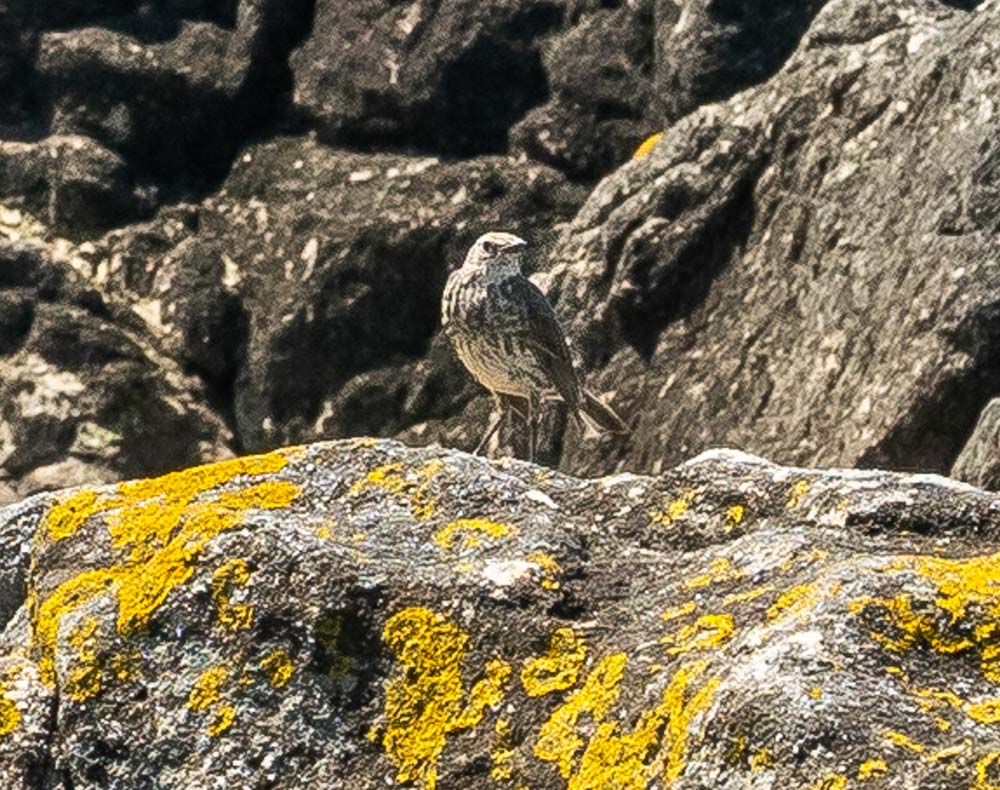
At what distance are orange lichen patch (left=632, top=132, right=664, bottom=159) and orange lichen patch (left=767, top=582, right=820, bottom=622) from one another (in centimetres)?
1135

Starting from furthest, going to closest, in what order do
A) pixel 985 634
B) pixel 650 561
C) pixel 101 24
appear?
pixel 101 24 → pixel 650 561 → pixel 985 634

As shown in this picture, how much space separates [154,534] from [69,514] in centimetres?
44

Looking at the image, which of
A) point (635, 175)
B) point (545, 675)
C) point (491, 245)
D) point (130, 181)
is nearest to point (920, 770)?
point (545, 675)

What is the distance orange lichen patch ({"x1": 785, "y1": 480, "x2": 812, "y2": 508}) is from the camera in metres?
7.77

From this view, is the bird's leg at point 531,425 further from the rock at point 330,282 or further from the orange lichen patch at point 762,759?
the orange lichen patch at point 762,759

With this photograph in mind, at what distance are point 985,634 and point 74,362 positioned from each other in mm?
14328

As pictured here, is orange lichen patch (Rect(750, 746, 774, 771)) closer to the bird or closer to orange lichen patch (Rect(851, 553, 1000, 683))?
orange lichen patch (Rect(851, 553, 1000, 683))

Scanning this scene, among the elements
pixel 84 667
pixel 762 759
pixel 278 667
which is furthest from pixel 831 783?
pixel 84 667

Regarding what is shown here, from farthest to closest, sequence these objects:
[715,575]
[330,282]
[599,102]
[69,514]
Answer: [599,102] → [330,282] → [69,514] → [715,575]

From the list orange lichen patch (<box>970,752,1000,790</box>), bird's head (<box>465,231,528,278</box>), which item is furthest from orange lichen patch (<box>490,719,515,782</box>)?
bird's head (<box>465,231,528,278</box>)

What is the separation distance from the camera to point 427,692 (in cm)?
704

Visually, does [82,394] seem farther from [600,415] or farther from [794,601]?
[794,601]

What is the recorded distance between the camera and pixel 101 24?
2202 cm

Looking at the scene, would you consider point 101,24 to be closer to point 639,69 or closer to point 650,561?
point 639,69
